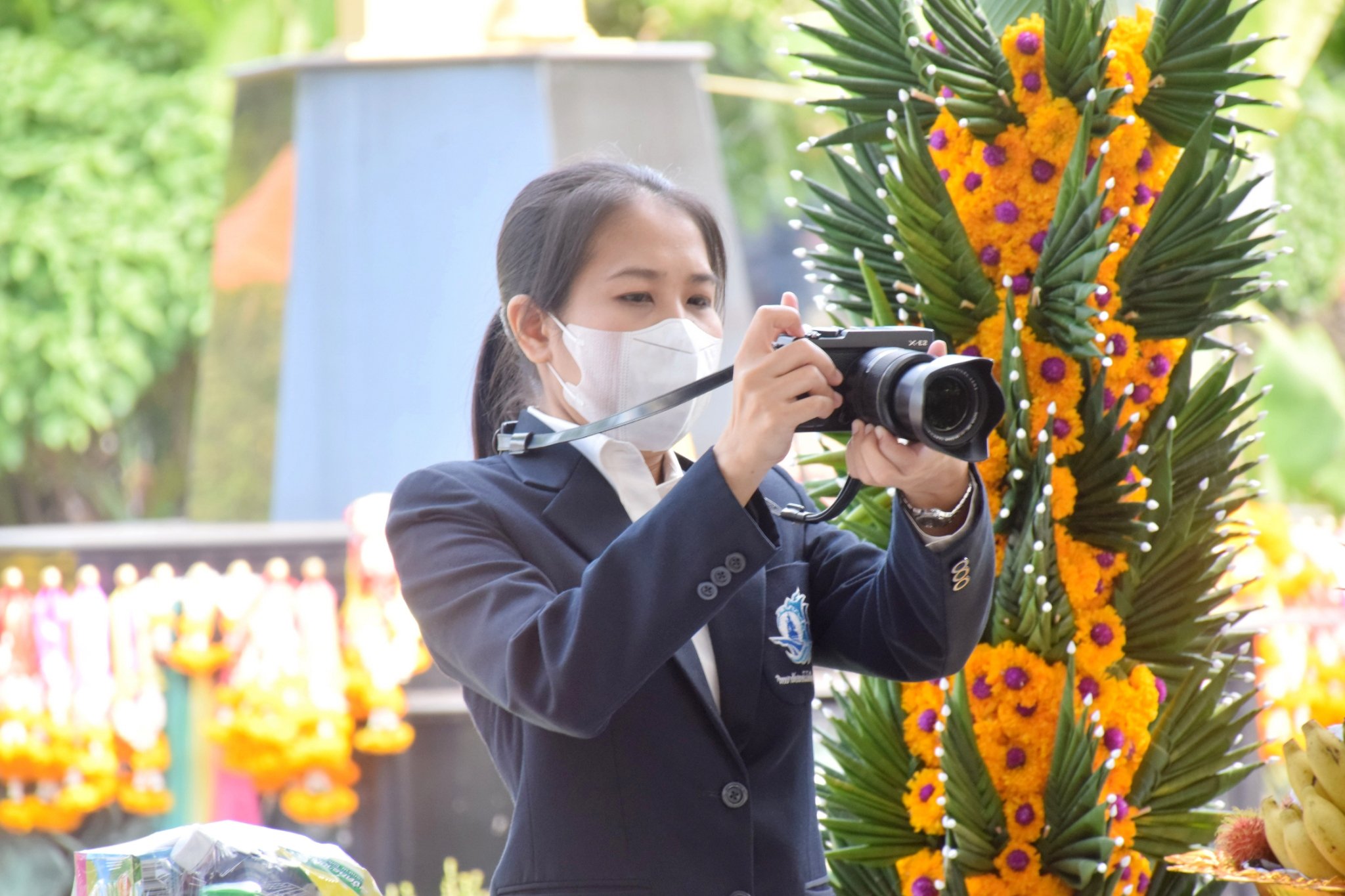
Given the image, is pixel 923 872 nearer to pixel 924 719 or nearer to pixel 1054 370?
pixel 924 719

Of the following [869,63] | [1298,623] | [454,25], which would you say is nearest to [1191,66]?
[869,63]

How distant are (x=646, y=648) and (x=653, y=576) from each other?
0.06 m

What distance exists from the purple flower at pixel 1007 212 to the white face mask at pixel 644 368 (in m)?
0.73

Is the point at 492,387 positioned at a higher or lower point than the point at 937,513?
higher

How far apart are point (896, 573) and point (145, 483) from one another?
14936 mm

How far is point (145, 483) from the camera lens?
15.4m

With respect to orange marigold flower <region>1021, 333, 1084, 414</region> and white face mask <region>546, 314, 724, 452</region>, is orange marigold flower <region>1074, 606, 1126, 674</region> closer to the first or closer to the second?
orange marigold flower <region>1021, 333, 1084, 414</region>

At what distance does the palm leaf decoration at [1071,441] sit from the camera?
209 centimetres

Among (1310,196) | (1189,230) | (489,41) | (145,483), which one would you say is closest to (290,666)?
(489,41)

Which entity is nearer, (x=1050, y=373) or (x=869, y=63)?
(x=1050, y=373)

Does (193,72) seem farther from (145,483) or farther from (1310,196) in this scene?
(1310,196)

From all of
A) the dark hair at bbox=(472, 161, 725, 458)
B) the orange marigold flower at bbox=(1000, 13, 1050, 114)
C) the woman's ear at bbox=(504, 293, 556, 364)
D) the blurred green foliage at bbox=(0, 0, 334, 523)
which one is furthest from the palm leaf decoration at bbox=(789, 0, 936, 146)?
the blurred green foliage at bbox=(0, 0, 334, 523)

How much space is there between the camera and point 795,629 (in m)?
1.50

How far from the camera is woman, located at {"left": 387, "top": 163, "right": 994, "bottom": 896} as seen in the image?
131 cm
